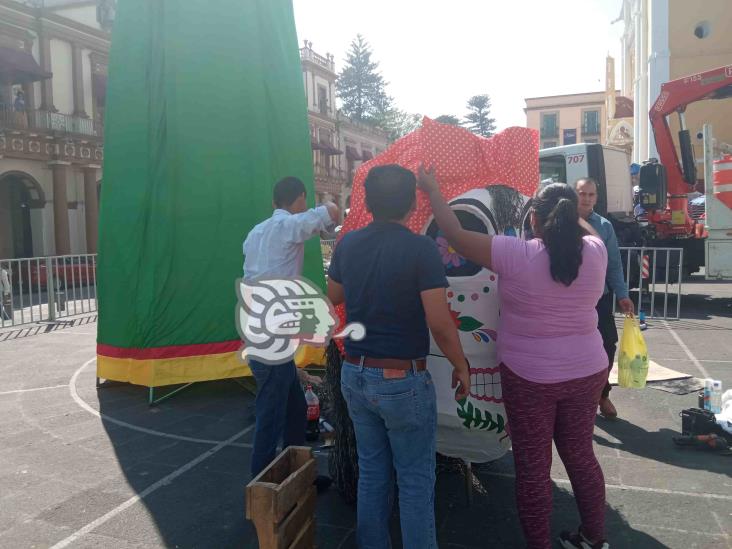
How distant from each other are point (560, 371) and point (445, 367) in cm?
65

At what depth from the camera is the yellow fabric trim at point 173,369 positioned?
564cm

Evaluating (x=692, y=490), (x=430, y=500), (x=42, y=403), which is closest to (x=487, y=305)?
(x=430, y=500)

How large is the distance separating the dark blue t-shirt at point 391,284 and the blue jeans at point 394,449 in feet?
0.39

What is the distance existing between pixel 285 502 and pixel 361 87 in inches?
2340

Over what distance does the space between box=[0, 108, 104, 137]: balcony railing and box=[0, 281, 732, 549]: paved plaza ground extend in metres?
18.1

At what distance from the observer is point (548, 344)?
2.69 meters

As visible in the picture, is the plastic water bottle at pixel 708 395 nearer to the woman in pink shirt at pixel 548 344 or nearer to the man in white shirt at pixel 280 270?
the woman in pink shirt at pixel 548 344

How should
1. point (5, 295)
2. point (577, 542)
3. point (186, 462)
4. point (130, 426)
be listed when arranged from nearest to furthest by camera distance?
point (577, 542) → point (186, 462) → point (130, 426) → point (5, 295)

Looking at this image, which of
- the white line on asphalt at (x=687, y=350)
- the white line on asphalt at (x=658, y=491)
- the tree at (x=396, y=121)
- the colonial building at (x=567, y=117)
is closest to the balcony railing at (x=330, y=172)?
the tree at (x=396, y=121)

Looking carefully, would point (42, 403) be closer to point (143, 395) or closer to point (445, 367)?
point (143, 395)

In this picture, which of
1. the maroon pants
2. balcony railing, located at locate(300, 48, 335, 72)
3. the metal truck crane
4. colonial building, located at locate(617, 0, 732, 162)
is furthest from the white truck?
balcony railing, located at locate(300, 48, 335, 72)

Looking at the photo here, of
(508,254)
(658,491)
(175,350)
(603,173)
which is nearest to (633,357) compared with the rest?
(658,491)

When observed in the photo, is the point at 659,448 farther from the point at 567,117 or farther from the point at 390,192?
the point at 567,117

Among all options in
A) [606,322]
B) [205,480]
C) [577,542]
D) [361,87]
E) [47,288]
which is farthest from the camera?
[361,87]
